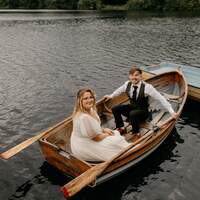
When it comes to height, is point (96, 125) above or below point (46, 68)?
above

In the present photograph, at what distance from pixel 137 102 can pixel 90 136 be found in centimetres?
305

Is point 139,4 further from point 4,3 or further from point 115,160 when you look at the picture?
point 115,160

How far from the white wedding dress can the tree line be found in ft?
230

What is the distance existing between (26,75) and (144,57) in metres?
10.2

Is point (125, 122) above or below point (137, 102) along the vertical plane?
below

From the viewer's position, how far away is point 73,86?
59.6 feet

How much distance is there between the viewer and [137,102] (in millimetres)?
10539

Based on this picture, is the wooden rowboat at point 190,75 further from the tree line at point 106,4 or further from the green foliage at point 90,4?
the green foliage at point 90,4

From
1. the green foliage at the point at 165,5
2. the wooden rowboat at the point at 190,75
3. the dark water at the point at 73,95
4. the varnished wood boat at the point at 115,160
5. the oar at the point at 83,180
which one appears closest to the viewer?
the oar at the point at 83,180

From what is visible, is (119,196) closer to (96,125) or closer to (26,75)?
(96,125)

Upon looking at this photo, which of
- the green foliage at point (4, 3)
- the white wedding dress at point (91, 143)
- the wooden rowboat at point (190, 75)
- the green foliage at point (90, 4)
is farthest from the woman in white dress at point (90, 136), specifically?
the green foliage at point (4, 3)

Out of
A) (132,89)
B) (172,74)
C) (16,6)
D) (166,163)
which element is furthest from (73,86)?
(16,6)

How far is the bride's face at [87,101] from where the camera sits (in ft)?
25.4

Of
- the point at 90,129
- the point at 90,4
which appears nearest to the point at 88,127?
the point at 90,129
